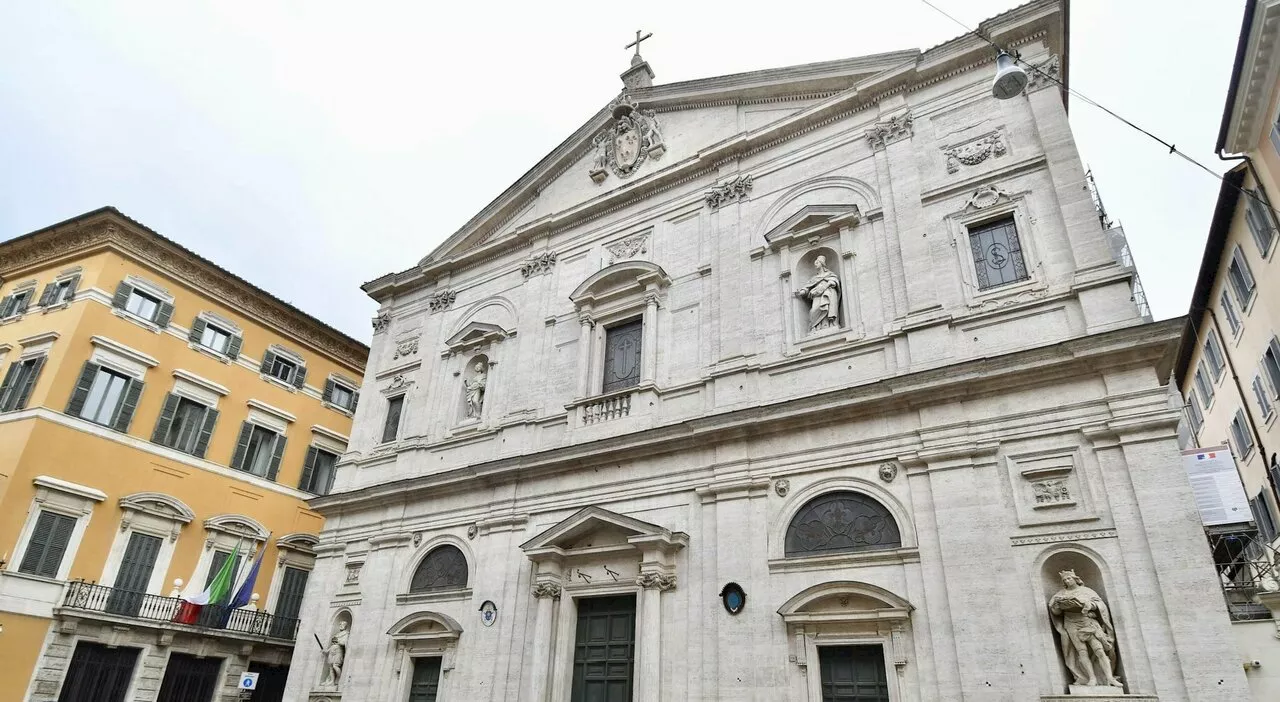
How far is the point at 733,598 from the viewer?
35.0 feet

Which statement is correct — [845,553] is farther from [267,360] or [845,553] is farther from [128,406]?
[267,360]

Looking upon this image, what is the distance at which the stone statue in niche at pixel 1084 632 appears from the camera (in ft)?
26.9

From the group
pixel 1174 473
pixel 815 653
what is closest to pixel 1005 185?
pixel 1174 473

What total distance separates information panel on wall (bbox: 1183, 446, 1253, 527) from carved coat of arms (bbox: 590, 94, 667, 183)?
11.0m

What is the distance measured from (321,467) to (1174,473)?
21.7m

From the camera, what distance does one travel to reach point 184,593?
1870 cm

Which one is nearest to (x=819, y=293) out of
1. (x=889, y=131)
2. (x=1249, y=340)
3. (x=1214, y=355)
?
(x=889, y=131)

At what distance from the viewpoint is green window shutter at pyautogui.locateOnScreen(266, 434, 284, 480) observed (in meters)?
21.5

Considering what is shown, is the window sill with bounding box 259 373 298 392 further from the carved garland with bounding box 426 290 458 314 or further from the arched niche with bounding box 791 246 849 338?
the arched niche with bounding box 791 246 849 338

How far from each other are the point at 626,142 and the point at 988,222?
805 centimetres

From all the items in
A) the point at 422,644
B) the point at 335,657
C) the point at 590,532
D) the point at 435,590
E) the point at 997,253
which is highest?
the point at 997,253

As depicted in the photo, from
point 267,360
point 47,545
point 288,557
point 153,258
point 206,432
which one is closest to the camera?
point 47,545

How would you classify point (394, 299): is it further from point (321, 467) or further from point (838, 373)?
point (838, 373)

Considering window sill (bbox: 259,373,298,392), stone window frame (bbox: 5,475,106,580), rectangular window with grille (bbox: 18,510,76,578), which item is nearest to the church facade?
stone window frame (bbox: 5,475,106,580)
